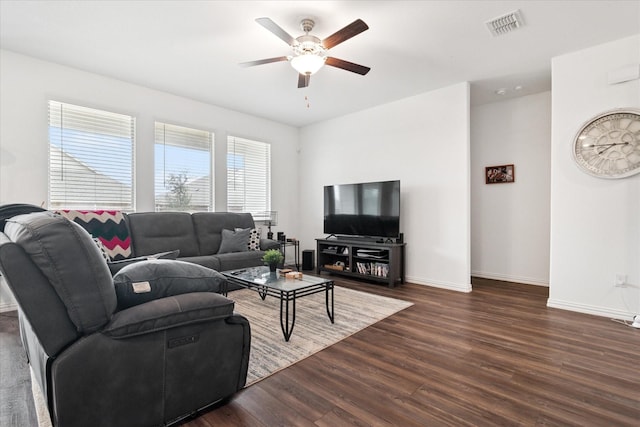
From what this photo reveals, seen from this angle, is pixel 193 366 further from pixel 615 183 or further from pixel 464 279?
pixel 615 183

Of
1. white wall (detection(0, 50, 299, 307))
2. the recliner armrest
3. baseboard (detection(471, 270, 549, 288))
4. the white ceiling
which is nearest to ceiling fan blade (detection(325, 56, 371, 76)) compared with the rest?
the white ceiling

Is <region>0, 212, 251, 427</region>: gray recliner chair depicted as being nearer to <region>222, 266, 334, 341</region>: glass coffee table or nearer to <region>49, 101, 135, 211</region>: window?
<region>222, 266, 334, 341</region>: glass coffee table

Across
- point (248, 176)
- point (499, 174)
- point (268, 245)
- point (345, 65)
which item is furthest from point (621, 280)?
point (248, 176)

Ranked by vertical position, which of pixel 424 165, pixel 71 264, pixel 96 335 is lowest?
pixel 96 335

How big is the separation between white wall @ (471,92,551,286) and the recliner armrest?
4.61 meters

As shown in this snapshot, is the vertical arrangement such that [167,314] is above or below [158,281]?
below

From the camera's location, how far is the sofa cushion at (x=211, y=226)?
443 cm

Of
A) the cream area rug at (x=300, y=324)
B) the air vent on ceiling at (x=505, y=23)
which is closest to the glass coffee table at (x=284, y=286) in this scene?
the cream area rug at (x=300, y=324)

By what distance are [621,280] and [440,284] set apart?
6.17 feet

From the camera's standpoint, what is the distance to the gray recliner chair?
1169 mm

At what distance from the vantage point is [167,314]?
140 cm

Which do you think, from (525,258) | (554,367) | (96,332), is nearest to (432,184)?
(525,258)

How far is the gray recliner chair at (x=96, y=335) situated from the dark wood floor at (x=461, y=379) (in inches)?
12.2

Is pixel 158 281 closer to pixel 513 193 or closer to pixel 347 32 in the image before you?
pixel 347 32
